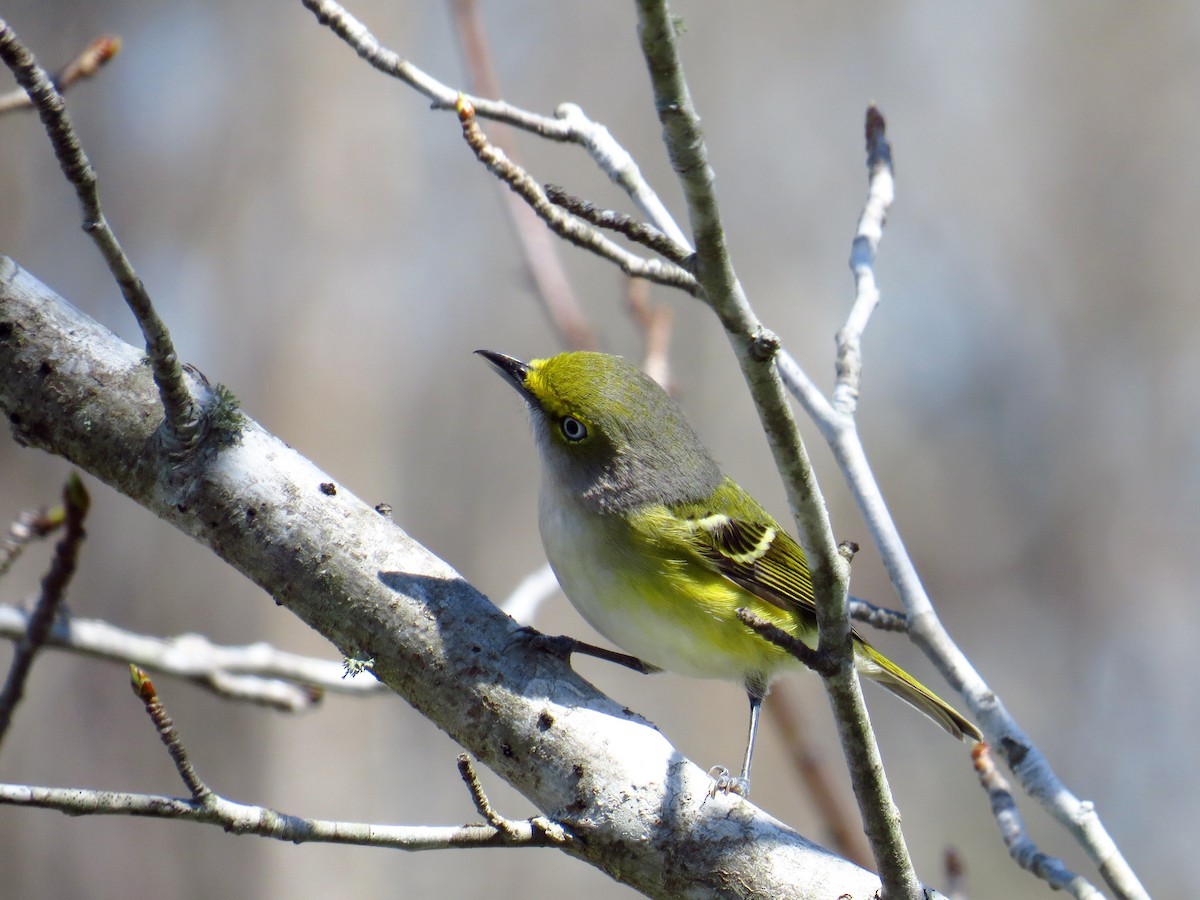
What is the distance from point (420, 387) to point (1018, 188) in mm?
6389

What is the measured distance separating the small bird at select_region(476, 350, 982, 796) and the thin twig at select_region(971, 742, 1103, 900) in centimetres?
49

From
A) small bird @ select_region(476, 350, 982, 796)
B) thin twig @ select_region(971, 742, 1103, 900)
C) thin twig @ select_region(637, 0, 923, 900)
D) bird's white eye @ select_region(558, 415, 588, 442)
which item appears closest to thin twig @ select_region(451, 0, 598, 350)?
small bird @ select_region(476, 350, 982, 796)

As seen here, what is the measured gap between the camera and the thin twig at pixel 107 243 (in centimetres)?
151

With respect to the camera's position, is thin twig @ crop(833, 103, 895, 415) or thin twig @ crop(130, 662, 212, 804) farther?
thin twig @ crop(833, 103, 895, 415)

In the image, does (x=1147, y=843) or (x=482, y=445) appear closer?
(x=1147, y=843)

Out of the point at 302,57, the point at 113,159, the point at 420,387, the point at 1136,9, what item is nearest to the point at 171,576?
the point at 420,387

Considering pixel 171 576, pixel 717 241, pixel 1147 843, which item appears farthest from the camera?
pixel 1147 843

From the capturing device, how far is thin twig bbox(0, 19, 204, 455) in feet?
4.97

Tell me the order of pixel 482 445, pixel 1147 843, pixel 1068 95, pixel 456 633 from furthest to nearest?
pixel 1068 95, pixel 482 445, pixel 1147 843, pixel 456 633

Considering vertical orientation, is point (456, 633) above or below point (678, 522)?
below

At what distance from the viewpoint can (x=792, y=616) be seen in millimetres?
3201

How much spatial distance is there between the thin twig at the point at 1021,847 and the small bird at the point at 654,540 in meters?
0.49

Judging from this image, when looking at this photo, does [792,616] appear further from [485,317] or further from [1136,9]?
[1136,9]

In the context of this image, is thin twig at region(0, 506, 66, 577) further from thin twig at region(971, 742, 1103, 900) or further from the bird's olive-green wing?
thin twig at region(971, 742, 1103, 900)
